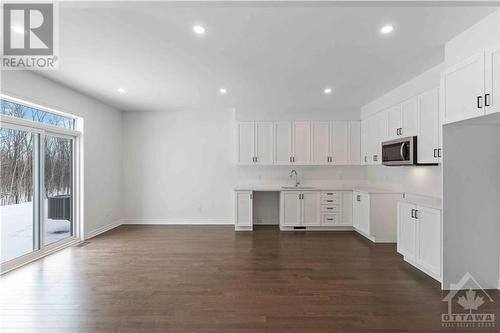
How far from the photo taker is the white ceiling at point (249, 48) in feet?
7.66

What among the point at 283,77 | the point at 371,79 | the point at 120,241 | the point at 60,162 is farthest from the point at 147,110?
the point at 371,79

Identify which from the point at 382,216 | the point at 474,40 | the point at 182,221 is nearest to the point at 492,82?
the point at 474,40

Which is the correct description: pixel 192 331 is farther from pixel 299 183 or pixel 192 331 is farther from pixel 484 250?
pixel 299 183

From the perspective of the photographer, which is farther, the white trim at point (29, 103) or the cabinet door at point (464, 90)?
the white trim at point (29, 103)

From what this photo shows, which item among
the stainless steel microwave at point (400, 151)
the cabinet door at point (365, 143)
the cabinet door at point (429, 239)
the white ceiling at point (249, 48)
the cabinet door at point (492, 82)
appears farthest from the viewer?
the cabinet door at point (365, 143)

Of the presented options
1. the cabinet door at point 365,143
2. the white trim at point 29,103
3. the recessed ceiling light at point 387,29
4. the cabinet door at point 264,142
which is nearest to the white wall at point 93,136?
the white trim at point 29,103

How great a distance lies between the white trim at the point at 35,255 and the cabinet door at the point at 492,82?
5757 millimetres

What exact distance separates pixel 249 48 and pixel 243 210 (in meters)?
3.58

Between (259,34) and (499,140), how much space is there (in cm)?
283

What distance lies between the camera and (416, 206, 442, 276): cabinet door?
2.93m

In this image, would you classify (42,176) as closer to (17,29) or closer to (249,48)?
(17,29)

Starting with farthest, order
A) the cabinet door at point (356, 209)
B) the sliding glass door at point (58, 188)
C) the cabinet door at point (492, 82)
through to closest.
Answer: the cabinet door at point (356, 209), the sliding glass door at point (58, 188), the cabinet door at point (492, 82)

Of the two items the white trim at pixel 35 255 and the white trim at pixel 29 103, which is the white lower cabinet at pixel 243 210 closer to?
the white trim at pixel 35 255

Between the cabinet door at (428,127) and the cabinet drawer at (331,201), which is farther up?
the cabinet door at (428,127)
